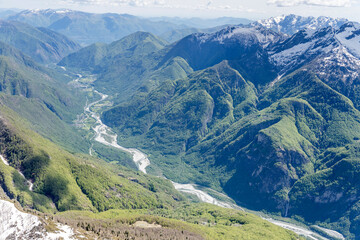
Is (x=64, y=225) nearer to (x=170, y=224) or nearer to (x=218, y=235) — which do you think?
(x=170, y=224)

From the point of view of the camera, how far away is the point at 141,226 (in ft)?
512

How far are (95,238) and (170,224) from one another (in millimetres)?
66360

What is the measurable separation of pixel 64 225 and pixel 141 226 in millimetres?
56141

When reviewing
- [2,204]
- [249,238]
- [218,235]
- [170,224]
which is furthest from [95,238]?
[249,238]

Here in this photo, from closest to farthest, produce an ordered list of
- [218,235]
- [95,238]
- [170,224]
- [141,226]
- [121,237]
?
[95,238], [121,237], [141,226], [170,224], [218,235]

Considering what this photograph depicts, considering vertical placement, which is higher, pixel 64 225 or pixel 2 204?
pixel 2 204

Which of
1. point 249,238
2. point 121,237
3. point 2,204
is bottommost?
point 249,238

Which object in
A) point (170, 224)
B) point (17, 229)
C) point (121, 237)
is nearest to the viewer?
point (17, 229)

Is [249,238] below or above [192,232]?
below

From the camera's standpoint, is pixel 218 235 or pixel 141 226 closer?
pixel 141 226

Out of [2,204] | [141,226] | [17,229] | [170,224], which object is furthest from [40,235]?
[170,224]

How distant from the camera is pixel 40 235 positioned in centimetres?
9550

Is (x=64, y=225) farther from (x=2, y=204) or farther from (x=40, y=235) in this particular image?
(x=2, y=204)

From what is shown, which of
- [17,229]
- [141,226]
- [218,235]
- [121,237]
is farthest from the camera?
[218,235]
